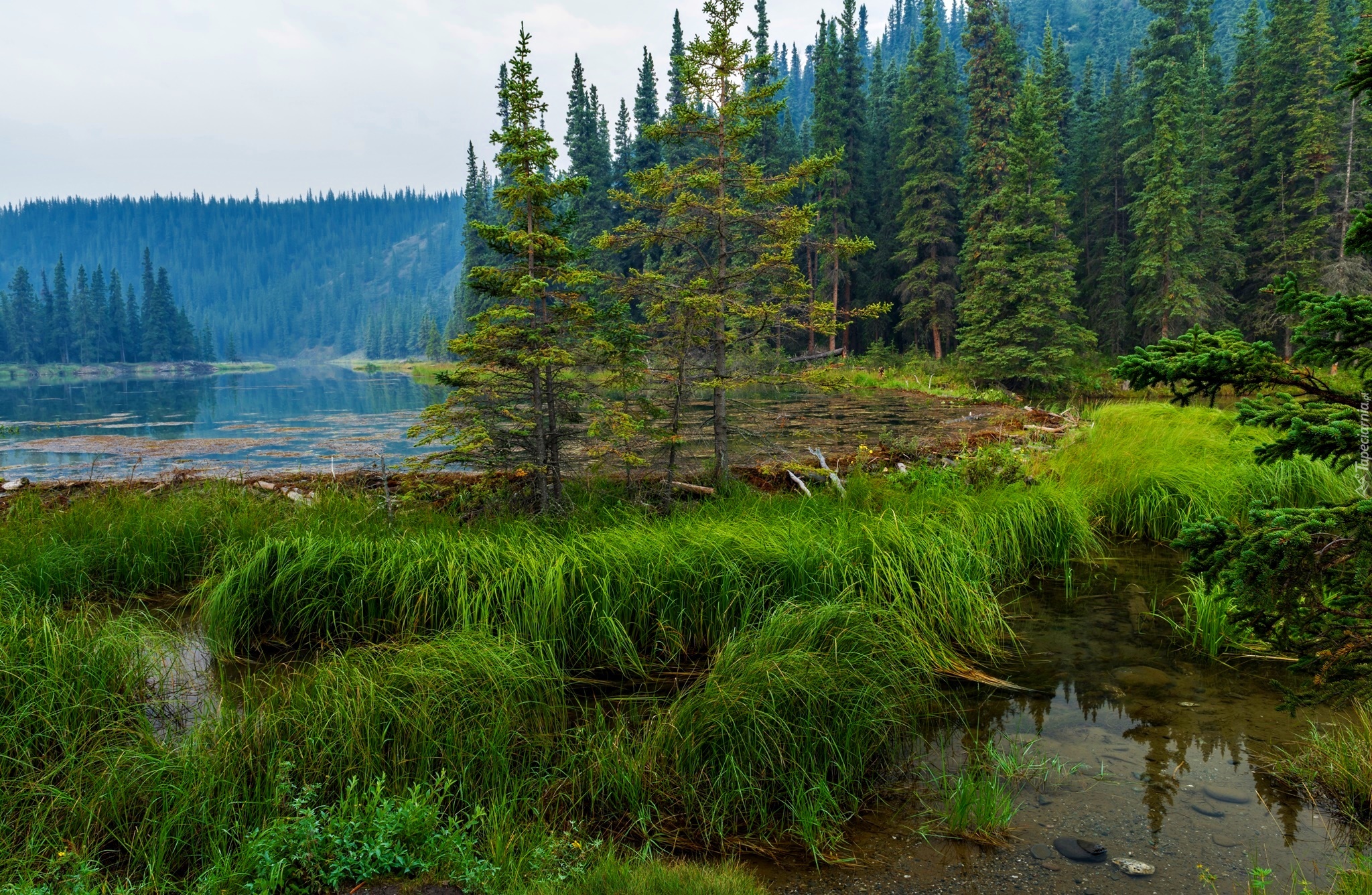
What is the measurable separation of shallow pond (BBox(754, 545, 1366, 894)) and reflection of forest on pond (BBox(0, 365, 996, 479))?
16.9ft

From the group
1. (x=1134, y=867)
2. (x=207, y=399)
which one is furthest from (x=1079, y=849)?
(x=207, y=399)

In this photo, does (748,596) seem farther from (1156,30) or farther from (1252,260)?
(1156,30)

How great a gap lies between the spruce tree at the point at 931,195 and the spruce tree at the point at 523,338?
33414mm

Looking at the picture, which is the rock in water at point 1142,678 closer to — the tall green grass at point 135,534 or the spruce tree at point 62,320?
the tall green grass at point 135,534

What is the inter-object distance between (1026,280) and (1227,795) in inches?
1150

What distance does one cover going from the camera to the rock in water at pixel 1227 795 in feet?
14.0

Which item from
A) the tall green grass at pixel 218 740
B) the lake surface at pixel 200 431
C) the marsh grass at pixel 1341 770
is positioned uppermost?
the lake surface at pixel 200 431

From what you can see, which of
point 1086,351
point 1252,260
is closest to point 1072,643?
point 1086,351

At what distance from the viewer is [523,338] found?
332 inches

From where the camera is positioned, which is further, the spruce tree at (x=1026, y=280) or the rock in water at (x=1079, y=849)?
the spruce tree at (x=1026, y=280)

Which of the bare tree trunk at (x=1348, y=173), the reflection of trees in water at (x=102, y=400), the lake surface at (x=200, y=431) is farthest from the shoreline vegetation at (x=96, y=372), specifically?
the bare tree trunk at (x=1348, y=173)

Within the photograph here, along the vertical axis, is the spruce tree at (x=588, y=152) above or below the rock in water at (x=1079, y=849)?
above

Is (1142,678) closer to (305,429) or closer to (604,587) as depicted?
(604,587)

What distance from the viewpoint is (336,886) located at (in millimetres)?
3133
